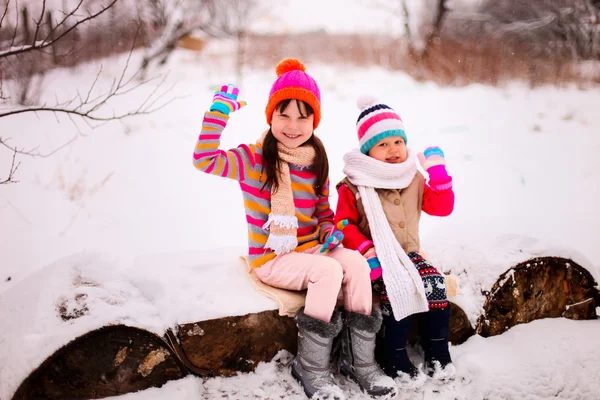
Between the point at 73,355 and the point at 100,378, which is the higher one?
the point at 73,355

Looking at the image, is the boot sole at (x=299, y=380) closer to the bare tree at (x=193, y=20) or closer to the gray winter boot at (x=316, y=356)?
the gray winter boot at (x=316, y=356)

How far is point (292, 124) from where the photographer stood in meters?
1.83

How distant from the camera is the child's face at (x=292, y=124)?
72.2 inches

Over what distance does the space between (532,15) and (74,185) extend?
24.8ft

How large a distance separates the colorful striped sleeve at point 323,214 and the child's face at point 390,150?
306mm

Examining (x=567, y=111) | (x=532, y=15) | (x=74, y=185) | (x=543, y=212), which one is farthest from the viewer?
(x=532, y=15)

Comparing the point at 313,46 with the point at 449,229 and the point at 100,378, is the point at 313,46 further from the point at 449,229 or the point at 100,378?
the point at 100,378

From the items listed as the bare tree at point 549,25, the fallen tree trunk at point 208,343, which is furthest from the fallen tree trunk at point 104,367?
the bare tree at point 549,25

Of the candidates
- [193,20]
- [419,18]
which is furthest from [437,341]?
[419,18]

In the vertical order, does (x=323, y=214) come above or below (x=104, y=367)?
above

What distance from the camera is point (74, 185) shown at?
3.15 m

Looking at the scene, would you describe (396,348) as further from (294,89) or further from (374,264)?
(294,89)

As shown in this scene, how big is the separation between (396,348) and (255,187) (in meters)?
1.00

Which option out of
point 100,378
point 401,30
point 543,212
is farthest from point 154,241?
point 401,30
